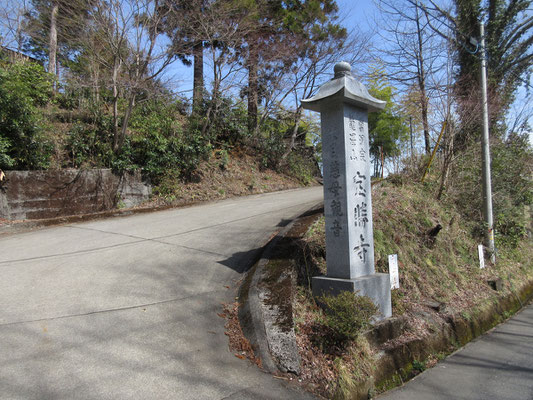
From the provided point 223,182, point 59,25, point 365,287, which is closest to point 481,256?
point 365,287

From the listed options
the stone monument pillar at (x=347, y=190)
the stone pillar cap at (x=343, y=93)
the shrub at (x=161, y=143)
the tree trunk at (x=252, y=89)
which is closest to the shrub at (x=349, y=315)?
the stone monument pillar at (x=347, y=190)

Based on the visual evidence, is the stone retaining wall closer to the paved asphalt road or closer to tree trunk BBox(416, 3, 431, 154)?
the paved asphalt road

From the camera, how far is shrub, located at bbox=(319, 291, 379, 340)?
12.8 ft

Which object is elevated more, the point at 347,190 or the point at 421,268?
the point at 347,190

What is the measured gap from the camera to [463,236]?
9.24 m

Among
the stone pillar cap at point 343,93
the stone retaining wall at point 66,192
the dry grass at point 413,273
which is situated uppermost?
the stone pillar cap at point 343,93

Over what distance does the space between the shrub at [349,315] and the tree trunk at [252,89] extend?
14.7m

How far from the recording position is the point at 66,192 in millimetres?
10445

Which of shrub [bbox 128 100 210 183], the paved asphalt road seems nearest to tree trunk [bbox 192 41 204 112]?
shrub [bbox 128 100 210 183]

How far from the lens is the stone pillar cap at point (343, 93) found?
4.68 metres

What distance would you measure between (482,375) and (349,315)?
98.4 inches

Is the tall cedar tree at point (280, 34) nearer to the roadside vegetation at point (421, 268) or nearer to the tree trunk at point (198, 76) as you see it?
the tree trunk at point (198, 76)

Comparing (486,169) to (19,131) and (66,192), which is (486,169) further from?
(19,131)

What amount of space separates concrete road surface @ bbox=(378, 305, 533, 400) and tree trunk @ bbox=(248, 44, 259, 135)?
14.7 meters
